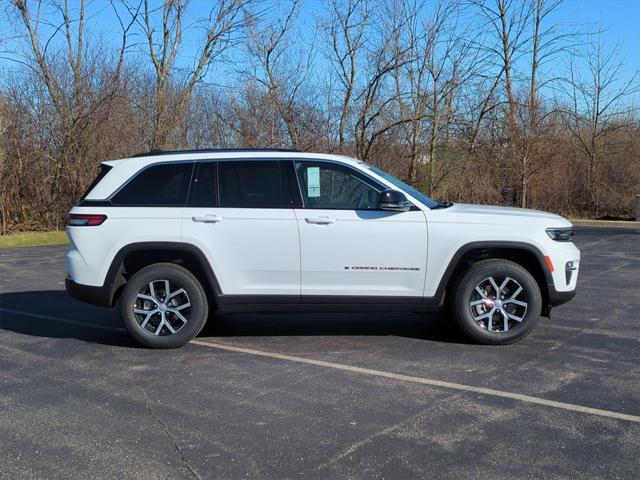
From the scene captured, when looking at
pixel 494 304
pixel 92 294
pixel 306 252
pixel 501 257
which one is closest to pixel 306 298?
pixel 306 252

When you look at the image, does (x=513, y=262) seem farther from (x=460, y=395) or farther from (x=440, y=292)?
(x=460, y=395)

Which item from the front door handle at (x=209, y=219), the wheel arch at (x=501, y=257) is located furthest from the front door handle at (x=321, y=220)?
the wheel arch at (x=501, y=257)

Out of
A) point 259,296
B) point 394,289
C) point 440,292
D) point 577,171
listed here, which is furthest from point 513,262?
point 577,171

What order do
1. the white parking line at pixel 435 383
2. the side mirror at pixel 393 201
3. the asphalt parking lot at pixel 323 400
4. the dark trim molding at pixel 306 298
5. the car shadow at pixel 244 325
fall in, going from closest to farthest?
the asphalt parking lot at pixel 323 400 < the white parking line at pixel 435 383 < the side mirror at pixel 393 201 < the dark trim molding at pixel 306 298 < the car shadow at pixel 244 325

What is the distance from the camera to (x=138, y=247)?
589 cm

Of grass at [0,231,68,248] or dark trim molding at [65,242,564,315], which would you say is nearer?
dark trim molding at [65,242,564,315]

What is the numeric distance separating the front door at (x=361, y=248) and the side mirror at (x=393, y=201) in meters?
0.06

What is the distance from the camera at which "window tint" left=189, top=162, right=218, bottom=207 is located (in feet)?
19.7

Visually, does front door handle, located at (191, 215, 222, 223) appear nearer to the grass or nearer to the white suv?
the white suv

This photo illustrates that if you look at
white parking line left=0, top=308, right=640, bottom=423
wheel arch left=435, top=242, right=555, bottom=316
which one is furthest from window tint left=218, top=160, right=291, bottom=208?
wheel arch left=435, top=242, right=555, bottom=316

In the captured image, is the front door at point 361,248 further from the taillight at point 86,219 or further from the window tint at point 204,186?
the taillight at point 86,219

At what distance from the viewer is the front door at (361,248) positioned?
19.1 ft

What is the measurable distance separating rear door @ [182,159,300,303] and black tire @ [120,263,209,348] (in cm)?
29

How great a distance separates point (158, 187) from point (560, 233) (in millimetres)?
→ 3929
